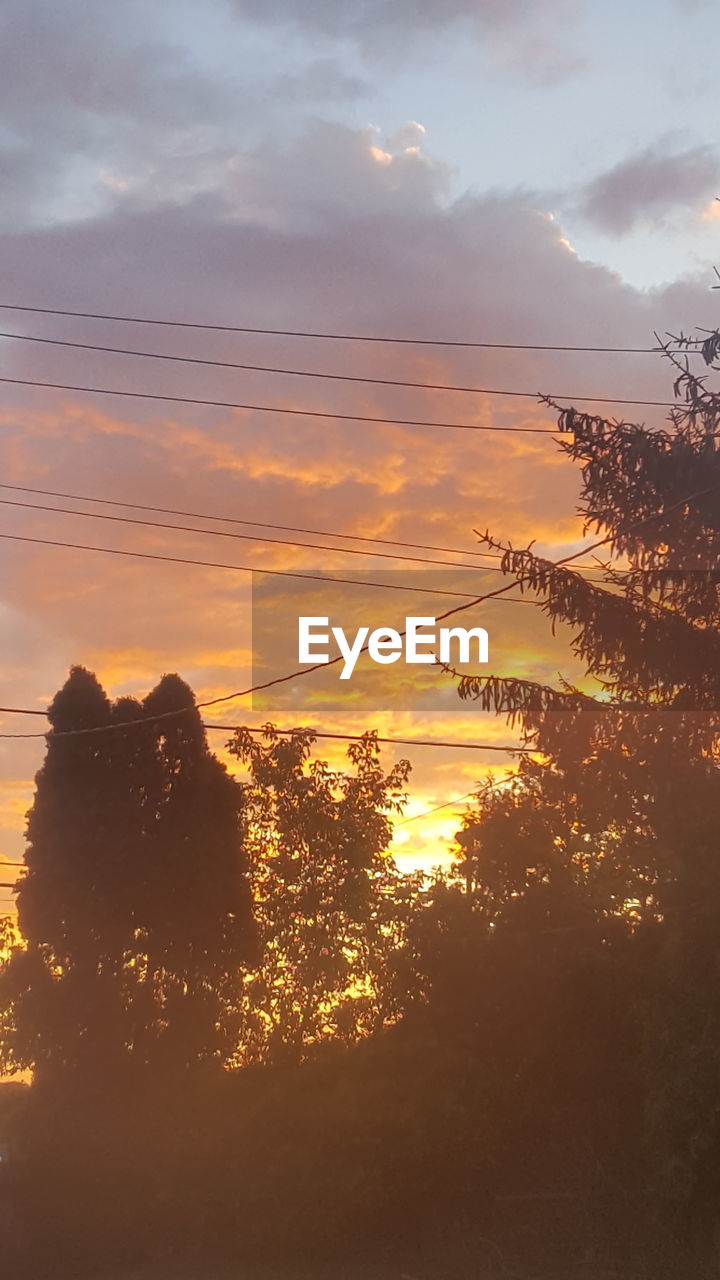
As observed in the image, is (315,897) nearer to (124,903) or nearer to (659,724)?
(124,903)

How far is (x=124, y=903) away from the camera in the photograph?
3238cm

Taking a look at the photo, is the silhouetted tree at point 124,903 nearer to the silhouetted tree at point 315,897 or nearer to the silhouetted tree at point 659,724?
the silhouetted tree at point 315,897

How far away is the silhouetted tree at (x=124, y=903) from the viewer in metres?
31.2

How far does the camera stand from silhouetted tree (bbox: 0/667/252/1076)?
103 ft

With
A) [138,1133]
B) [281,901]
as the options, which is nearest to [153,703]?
[281,901]

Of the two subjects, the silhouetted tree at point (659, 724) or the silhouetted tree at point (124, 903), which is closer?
the silhouetted tree at point (659, 724)

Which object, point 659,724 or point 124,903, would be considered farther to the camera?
point 124,903

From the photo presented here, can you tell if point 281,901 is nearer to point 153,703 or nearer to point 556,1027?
point 153,703

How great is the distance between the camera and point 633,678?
22266 millimetres

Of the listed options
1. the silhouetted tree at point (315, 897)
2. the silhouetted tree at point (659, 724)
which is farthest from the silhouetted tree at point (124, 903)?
the silhouetted tree at point (659, 724)

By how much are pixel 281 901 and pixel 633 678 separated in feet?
47.7

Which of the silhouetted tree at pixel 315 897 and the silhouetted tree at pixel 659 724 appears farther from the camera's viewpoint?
the silhouetted tree at pixel 315 897

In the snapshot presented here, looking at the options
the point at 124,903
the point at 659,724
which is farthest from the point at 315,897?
the point at 659,724

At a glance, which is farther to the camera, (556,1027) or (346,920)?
(346,920)
